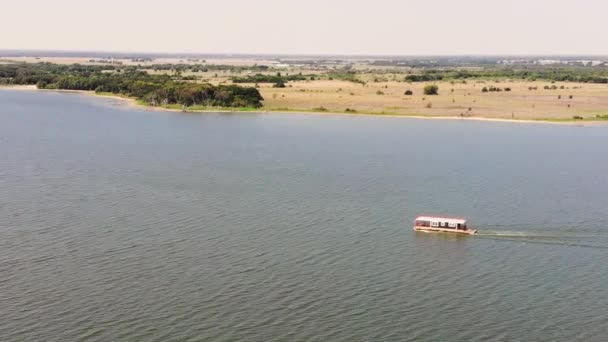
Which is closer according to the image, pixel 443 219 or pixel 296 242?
pixel 296 242

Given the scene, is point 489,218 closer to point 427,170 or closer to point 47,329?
point 427,170

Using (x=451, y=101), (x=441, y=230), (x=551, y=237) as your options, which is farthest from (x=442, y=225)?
(x=451, y=101)

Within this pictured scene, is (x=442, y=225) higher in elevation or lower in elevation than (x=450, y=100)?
lower

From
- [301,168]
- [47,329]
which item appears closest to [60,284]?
[47,329]

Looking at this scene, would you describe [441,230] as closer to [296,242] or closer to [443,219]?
[443,219]

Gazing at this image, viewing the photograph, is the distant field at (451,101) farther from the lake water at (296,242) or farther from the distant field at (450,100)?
the lake water at (296,242)

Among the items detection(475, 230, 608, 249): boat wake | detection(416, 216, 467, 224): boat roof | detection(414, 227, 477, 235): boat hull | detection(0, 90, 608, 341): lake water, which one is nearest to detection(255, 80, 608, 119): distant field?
detection(0, 90, 608, 341): lake water
